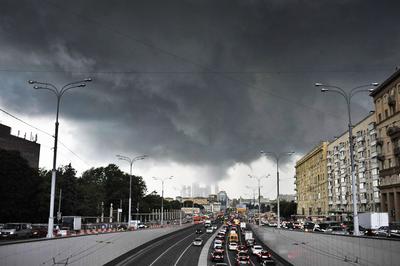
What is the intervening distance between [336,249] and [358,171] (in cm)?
8845

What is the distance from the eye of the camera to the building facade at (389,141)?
80.4m

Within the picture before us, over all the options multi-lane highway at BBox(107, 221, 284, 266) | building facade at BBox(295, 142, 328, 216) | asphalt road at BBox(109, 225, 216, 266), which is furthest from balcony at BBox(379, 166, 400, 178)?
building facade at BBox(295, 142, 328, 216)

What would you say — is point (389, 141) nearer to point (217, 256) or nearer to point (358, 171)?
point (358, 171)

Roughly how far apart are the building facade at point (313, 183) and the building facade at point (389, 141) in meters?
53.7

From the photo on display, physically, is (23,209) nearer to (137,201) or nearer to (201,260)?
(201,260)

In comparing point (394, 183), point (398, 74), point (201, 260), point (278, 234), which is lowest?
point (201, 260)

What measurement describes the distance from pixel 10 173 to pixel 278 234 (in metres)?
58.5

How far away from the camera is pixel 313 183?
530 ft

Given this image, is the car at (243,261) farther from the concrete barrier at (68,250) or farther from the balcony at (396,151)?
the balcony at (396,151)

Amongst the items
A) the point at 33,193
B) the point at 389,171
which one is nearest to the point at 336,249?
the point at 389,171

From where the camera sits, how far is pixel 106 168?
185 m

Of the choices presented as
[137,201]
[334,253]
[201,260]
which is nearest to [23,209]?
[201,260]

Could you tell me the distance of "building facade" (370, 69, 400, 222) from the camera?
264 ft

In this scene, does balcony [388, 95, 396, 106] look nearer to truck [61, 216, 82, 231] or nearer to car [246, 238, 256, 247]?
car [246, 238, 256, 247]
